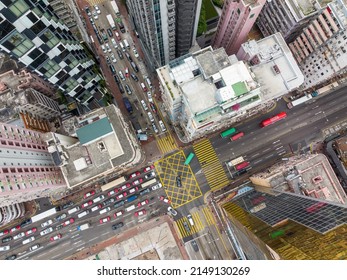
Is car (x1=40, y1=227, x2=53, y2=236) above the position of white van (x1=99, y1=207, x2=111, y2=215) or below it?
above

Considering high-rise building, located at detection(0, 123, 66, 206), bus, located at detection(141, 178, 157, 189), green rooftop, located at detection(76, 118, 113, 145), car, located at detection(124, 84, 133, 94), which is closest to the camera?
high-rise building, located at detection(0, 123, 66, 206)

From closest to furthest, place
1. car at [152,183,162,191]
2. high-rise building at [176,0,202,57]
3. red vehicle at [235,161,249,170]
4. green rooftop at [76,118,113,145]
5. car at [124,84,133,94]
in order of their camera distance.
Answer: high-rise building at [176,0,202,57]
green rooftop at [76,118,113,145]
car at [152,183,162,191]
red vehicle at [235,161,249,170]
car at [124,84,133,94]

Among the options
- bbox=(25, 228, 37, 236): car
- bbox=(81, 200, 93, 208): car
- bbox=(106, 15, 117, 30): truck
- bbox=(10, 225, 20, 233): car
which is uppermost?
bbox=(106, 15, 117, 30): truck

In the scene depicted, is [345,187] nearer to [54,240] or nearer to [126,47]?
[126,47]

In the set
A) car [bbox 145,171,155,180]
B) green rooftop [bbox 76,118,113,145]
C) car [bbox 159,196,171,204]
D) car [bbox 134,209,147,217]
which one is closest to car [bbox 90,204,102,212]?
car [bbox 134,209,147,217]

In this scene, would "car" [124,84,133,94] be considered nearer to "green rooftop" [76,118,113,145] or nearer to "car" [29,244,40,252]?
"green rooftop" [76,118,113,145]

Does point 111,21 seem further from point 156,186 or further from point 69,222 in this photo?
point 69,222

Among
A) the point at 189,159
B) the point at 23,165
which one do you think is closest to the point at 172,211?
the point at 189,159
